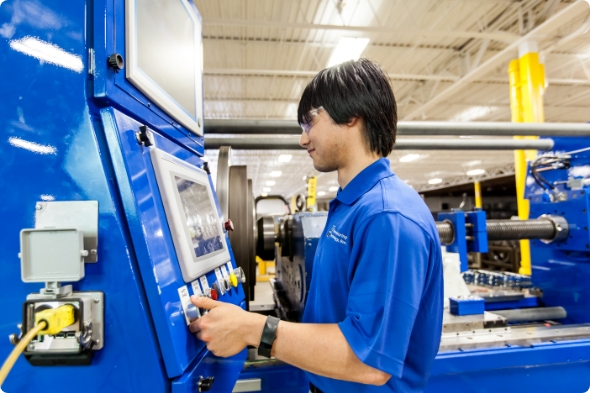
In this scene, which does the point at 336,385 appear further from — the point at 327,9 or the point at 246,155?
the point at 246,155

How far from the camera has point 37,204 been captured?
0.67 m

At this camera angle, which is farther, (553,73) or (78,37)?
(553,73)

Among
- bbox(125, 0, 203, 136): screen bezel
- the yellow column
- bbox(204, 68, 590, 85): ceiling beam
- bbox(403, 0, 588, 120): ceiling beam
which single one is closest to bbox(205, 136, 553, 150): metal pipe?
bbox(125, 0, 203, 136): screen bezel

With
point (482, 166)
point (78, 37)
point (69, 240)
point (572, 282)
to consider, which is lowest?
point (572, 282)

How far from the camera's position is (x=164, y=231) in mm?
751

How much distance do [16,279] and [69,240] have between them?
17 centimetres

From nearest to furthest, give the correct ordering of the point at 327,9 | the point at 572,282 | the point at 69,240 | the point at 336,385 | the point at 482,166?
the point at 69,240 → the point at 336,385 → the point at 572,282 → the point at 327,9 → the point at 482,166

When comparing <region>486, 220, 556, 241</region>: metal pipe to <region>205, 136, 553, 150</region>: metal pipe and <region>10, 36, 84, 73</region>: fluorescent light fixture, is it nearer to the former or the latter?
<region>205, 136, 553, 150</region>: metal pipe

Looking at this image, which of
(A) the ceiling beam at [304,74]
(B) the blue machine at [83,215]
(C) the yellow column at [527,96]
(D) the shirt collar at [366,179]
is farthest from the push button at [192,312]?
(A) the ceiling beam at [304,74]

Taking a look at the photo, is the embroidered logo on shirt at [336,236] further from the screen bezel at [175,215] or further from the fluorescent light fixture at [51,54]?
the fluorescent light fixture at [51,54]

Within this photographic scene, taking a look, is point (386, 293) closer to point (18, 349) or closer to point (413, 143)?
point (18, 349)

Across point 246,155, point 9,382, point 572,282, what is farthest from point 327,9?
point 246,155

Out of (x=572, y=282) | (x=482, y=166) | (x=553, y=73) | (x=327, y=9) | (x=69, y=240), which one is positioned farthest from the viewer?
(x=482, y=166)

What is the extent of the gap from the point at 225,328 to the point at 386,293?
379 mm
